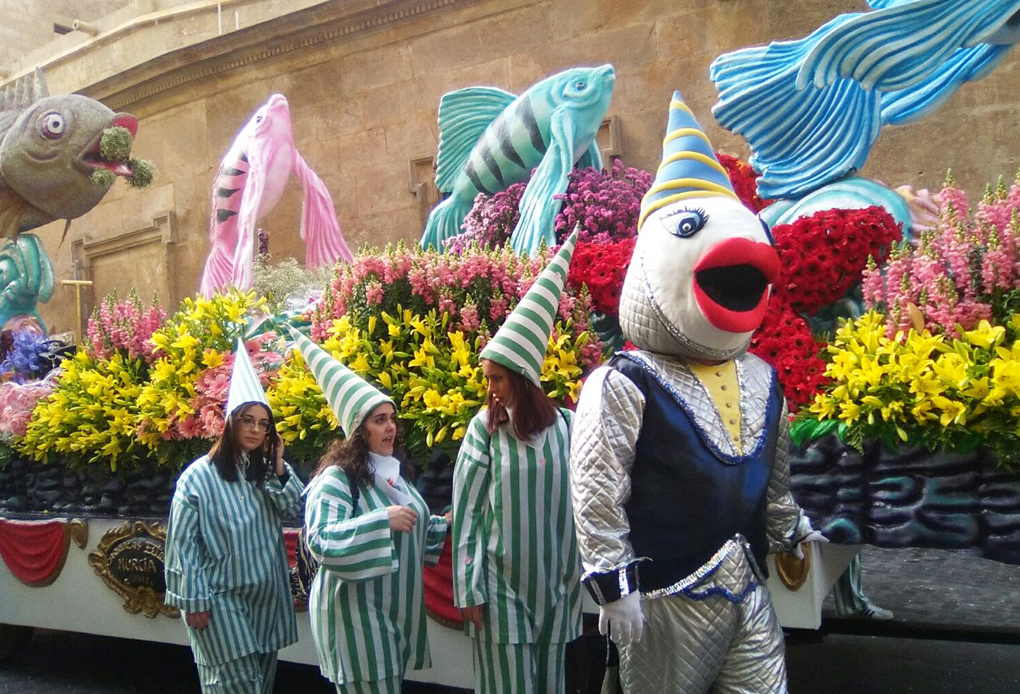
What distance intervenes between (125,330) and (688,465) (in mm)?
3997

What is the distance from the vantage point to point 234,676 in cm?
380

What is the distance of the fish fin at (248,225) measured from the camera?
7.54 metres

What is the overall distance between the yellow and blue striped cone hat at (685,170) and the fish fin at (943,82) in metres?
2.51

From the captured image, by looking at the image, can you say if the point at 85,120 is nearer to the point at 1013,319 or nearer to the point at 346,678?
the point at 346,678

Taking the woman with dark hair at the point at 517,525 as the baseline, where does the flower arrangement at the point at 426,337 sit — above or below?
above

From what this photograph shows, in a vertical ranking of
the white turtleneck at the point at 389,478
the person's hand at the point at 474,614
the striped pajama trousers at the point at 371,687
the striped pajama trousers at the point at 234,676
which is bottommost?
the striped pajama trousers at the point at 234,676

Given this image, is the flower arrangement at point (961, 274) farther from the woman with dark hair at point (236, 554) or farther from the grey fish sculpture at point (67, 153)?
the grey fish sculpture at point (67, 153)

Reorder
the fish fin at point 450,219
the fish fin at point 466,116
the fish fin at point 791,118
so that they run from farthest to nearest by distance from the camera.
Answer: the fish fin at point 466,116, the fish fin at point 450,219, the fish fin at point 791,118

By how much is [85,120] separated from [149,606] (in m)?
4.60

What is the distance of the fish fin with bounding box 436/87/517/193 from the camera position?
7023 mm

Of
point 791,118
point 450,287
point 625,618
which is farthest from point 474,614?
point 791,118

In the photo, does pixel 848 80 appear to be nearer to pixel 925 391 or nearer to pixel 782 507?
pixel 925 391

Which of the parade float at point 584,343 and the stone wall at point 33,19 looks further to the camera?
the stone wall at point 33,19

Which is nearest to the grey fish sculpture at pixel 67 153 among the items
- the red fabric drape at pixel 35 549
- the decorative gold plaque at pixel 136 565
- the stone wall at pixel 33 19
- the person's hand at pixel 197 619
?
the red fabric drape at pixel 35 549
